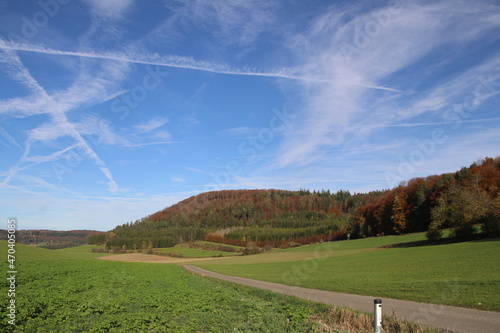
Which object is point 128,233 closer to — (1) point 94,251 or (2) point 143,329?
(1) point 94,251

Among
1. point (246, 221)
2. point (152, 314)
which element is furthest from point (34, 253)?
point (246, 221)

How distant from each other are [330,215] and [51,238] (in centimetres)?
13412

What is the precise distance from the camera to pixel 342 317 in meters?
12.4

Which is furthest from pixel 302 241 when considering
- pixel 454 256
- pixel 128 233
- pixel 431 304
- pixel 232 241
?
pixel 431 304

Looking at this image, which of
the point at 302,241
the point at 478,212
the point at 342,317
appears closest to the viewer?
the point at 342,317

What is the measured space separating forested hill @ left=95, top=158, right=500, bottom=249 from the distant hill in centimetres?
902

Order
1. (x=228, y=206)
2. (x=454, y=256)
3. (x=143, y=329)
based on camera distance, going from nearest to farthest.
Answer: (x=143, y=329), (x=454, y=256), (x=228, y=206)

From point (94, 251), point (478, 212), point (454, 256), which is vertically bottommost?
point (94, 251)

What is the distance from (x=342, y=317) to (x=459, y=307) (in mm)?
7411

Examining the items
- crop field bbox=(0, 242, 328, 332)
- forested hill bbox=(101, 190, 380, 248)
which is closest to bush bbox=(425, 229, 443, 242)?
crop field bbox=(0, 242, 328, 332)

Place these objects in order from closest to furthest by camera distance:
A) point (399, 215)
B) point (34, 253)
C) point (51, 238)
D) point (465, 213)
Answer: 1. point (465, 213)
2. point (34, 253)
3. point (399, 215)
4. point (51, 238)

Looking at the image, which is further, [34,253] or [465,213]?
[34,253]

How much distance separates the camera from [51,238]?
111 m

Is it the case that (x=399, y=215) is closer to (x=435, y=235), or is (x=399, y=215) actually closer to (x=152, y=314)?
(x=435, y=235)
